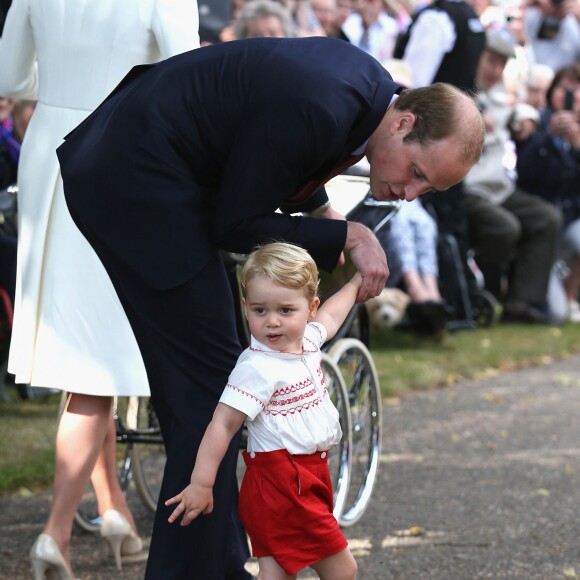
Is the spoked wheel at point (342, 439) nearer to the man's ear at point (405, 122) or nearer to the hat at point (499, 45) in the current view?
the man's ear at point (405, 122)

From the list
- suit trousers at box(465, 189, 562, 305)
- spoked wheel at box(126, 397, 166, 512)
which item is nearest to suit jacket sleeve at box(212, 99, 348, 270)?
spoked wheel at box(126, 397, 166, 512)

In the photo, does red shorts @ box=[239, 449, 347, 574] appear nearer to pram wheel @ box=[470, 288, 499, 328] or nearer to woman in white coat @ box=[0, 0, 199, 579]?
woman in white coat @ box=[0, 0, 199, 579]

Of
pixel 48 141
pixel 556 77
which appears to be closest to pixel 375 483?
pixel 48 141

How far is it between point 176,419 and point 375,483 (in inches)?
97.0

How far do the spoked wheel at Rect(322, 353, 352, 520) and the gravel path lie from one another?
15cm

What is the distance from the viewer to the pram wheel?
10734 millimetres

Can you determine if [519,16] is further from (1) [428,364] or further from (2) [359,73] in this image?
(2) [359,73]

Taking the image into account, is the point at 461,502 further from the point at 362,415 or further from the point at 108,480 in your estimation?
the point at 108,480

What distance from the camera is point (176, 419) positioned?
3594mm

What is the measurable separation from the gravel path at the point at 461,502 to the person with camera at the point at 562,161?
3753 mm

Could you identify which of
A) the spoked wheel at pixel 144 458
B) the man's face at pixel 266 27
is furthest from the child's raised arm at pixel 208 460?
the man's face at pixel 266 27

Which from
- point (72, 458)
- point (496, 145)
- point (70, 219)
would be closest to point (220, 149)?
point (70, 219)

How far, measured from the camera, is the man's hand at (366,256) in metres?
3.45

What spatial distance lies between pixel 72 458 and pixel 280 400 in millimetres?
1116
